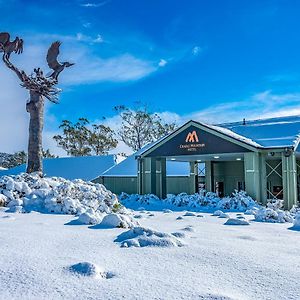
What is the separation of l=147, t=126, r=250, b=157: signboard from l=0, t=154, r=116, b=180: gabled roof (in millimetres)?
9870

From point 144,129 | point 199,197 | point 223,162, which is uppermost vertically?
point 144,129

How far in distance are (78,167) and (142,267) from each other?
105ft

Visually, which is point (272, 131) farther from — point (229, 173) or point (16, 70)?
point (16, 70)

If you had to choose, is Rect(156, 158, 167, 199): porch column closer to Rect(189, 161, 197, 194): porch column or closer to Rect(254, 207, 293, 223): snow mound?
Rect(189, 161, 197, 194): porch column

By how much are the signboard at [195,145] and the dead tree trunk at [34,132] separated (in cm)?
1123

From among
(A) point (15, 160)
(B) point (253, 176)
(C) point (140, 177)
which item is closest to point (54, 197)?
(B) point (253, 176)

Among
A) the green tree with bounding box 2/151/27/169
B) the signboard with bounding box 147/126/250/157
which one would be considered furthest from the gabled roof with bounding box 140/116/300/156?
the green tree with bounding box 2/151/27/169

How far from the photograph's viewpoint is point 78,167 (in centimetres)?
3544

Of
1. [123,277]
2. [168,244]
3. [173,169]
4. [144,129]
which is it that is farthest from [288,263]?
[144,129]

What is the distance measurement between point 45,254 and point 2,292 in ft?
3.97

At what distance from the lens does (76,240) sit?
5.50 m

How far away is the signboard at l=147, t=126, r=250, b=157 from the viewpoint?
2222 cm

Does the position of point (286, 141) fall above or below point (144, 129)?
below

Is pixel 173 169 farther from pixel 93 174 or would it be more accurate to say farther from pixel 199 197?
pixel 199 197
